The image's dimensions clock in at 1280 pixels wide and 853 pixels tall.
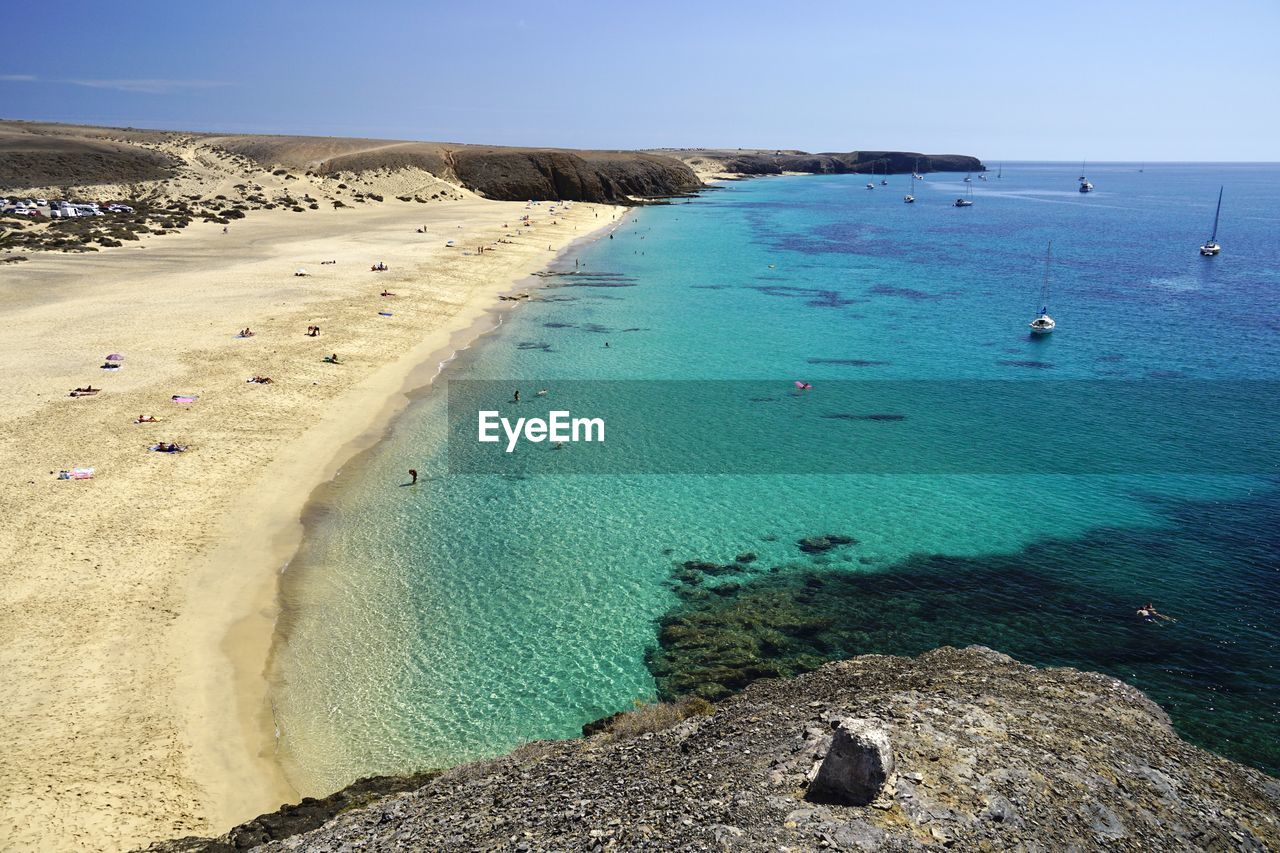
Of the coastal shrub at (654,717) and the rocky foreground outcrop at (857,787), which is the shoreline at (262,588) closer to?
the rocky foreground outcrop at (857,787)

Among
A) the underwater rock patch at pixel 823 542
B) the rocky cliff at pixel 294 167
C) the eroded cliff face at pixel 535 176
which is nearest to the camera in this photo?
the underwater rock patch at pixel 823 542

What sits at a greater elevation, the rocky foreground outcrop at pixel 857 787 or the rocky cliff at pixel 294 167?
the rocky cliff at pixel 294 167

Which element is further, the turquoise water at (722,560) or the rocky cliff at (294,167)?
the rocky cliff at (294,167)

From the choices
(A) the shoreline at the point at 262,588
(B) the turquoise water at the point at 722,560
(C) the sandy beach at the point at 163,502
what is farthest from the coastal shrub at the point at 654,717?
(C) the sandy beach at the point at 163,502

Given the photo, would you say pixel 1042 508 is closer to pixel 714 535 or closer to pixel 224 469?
pixel 714 535
